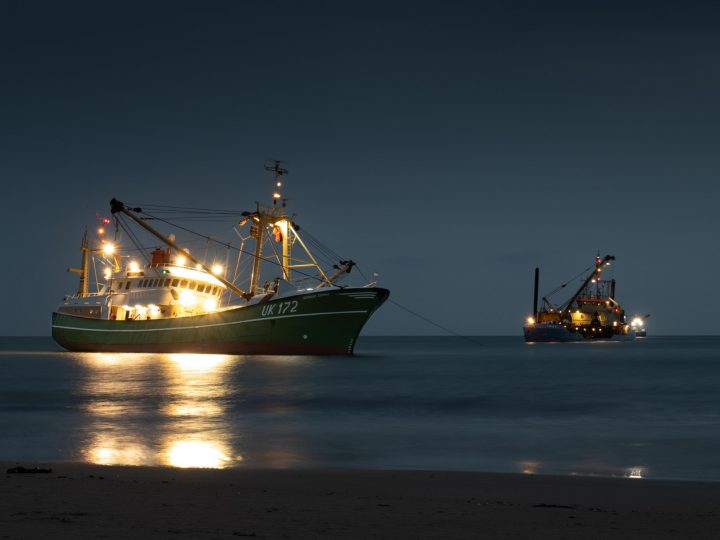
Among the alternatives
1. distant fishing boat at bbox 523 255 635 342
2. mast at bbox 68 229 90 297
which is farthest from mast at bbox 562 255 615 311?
mast at bbox 68 229 90 297

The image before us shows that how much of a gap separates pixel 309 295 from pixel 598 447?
115 ft

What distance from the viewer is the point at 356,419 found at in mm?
25500

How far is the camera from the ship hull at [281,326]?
52219 mm

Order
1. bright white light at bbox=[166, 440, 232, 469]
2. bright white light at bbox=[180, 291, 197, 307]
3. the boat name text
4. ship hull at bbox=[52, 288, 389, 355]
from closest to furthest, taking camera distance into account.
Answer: bright white light at bbox=[166, 440, 232, 469], the boat name text, ship hull at bbox=[52, 288, 389, 355], bright white light at bbox=[180, 291, 197, 307]

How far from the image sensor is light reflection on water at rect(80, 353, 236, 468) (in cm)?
1559

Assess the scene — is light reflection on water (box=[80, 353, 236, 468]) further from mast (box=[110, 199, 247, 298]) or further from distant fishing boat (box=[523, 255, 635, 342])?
distant fishing boat (box=[523, 255, 635, 342])

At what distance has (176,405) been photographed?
28.8 m

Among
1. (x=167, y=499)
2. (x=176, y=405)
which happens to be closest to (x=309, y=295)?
(x=176, y=405)

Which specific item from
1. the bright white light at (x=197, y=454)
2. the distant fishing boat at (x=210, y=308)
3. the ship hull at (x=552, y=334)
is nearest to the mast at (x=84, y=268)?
the distant fishing boat at (x=210, y=308)

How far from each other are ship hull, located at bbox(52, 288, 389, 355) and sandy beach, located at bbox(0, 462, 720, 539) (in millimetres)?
39549

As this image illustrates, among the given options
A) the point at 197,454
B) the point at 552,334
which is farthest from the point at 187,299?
the point at 552,334

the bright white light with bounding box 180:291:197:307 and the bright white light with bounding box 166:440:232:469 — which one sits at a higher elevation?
the bright white light with bounding box 180:291:197:307

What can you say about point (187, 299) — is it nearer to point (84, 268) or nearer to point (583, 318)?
point (84, 268)

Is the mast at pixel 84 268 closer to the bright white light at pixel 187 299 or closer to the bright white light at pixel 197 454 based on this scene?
the bright white light at pixel 187 299
